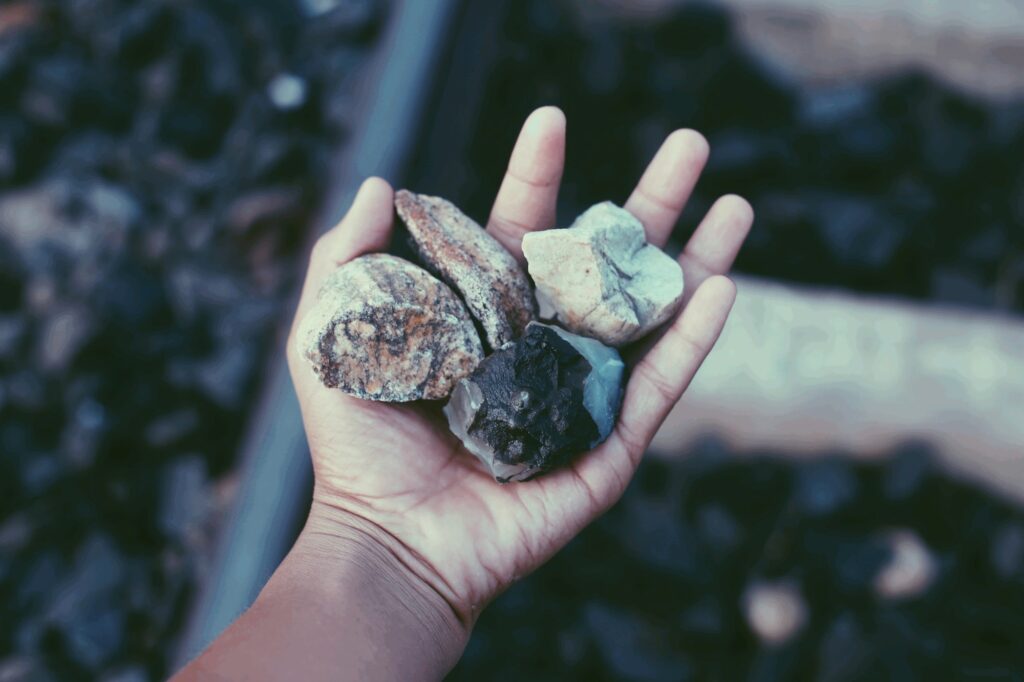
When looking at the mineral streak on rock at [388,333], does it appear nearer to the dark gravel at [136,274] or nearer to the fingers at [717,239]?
the fingers at [717,239]

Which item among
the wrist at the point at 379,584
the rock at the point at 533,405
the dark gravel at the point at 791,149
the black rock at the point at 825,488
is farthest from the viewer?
the dark gravel at the point at 791,149

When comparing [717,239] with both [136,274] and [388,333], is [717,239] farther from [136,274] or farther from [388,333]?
[136,274]

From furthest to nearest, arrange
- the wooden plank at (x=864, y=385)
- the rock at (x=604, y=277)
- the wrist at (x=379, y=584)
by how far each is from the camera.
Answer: the wooden plank at (x=864, y=385), the rock at (x=604, y=277), the wrist at (x=379, y=584)

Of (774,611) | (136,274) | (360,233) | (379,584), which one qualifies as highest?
(360,233)

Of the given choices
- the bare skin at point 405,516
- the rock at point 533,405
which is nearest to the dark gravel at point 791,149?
the bare skin at point 405,516

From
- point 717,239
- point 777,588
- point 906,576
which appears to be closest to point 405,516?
point 717,239

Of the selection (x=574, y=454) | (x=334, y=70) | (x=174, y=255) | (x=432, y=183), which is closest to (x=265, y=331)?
(x=174, y=255)

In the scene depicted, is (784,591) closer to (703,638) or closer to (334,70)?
(703,638)
